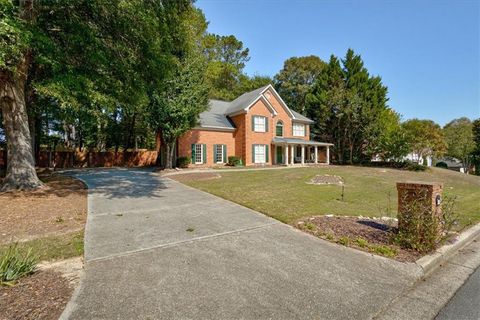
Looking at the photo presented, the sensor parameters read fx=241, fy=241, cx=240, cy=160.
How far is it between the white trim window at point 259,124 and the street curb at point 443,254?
20.3 meters

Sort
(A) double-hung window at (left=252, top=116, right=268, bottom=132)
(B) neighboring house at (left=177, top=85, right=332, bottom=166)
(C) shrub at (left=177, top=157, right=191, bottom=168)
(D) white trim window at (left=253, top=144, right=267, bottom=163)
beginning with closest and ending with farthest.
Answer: (C) shrub at (left=177, top=157, right=191, bottom=168)
(B) neighboring house at (left=177, top=85, right=332, bottom=166)
(A) double-hung window at (left=252, top=116, right=268, bottom=132)
(D) white trim window at (left=253, top=144, right=267, bottom=163)

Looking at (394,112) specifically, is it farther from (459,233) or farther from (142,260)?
(142,260)

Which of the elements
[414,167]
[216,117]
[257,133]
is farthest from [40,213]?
[414,167]

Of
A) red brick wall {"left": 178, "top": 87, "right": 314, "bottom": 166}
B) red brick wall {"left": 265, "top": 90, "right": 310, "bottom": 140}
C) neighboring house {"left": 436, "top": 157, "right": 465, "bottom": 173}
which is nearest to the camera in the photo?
red brick wall {"left": 178, "top": 87, "right": 314, "bottom": 166}

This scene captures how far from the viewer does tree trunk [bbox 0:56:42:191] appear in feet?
31.0

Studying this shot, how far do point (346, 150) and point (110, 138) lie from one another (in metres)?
31.7

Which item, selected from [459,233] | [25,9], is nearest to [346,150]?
[459,233]

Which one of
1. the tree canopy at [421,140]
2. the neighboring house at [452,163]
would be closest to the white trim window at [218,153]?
the tree canopy at [421,140]

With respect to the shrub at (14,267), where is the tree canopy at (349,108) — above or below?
above

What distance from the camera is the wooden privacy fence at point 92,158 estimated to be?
80.9 feet

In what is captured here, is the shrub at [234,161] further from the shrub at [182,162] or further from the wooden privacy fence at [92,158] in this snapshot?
the wooden privacy fence at [92,158]

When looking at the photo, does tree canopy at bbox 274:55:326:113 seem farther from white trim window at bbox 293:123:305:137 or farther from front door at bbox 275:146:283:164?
front door at bbox 275:146:283:164

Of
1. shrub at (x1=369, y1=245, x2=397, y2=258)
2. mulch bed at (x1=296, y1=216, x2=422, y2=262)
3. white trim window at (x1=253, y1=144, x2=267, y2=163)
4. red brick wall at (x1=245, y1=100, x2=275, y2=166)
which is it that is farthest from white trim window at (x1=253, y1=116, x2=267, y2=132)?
shrub at (x1=369, y1=245, x2=397, y2=258)

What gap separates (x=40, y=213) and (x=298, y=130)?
26860 millimetres
